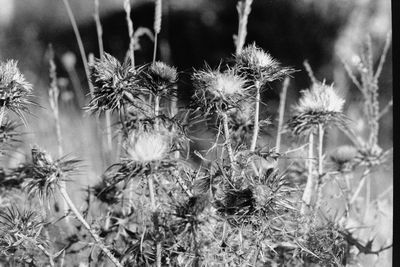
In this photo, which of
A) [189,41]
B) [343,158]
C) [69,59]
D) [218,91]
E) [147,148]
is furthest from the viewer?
[189,41]

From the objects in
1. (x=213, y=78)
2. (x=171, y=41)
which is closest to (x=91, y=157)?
(x=171, y=41)

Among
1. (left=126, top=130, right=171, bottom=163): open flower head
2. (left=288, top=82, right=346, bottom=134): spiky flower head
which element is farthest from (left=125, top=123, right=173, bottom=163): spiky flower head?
(left=288, top=82, right=346, bottom=134): spiky flower head

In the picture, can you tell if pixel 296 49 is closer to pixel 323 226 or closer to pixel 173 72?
pixel 323 226

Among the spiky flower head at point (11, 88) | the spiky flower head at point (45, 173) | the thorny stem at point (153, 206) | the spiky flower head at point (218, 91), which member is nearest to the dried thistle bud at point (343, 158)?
the spiky flower head at point (218, 91)

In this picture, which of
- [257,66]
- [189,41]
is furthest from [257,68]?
[189,41]

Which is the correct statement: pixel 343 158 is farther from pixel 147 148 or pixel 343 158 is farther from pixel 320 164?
pixel 147 148

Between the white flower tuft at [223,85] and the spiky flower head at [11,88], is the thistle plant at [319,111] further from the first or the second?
the spiky flower head at [11,88]

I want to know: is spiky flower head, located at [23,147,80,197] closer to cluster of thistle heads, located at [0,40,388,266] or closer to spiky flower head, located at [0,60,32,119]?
cluster of thistle heads, located at [0,40,388,266]
